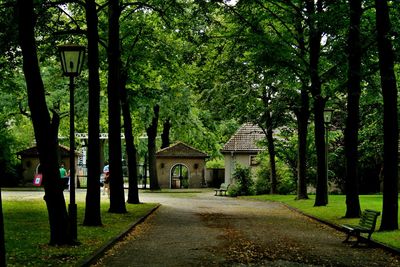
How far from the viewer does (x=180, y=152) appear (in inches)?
2127

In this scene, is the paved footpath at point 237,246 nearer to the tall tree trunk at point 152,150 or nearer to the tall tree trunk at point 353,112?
the tall tree trunk at point 353,112

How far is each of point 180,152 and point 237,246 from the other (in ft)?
135

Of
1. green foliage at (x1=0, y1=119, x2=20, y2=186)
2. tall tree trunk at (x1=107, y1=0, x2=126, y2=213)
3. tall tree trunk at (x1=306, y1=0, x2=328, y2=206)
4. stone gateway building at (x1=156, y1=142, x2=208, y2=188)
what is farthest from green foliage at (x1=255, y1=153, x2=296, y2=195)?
tall tree trunk at (x1=107, y1=0, x2=126, y2=213)

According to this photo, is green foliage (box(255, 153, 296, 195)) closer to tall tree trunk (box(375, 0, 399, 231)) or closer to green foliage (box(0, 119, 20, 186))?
green foliage (box(0, 119, 20, 186))

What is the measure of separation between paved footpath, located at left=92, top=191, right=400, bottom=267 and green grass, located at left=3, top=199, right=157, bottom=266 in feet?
1.63

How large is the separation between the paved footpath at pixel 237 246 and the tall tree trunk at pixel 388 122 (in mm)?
1422

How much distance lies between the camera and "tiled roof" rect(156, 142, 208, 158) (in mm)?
53969

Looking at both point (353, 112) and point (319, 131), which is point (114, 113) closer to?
point (353, 112)

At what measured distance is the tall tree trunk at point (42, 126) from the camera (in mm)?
11250

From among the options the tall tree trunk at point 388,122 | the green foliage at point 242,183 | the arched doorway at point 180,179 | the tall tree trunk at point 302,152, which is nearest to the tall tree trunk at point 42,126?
the tall tree trunk at point 388,122

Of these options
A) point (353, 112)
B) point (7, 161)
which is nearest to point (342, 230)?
point (353, 112)

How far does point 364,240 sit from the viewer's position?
538 inches

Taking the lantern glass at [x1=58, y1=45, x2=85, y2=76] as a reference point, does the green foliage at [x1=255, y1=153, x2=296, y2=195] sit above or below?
below

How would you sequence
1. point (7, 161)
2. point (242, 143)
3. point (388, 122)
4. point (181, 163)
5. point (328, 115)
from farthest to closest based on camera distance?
point (181, 163)
point (242, 143)
point (7, 161)
point (328, 115)
point (388, 122)
